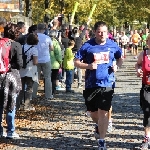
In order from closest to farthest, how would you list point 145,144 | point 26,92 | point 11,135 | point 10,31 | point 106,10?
point 145,144 < point 10,31 < point 11,135 < point 26,92 < point 106,10

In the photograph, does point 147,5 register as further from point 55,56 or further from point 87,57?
point 87,57

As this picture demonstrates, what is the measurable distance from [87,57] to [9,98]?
1412mm

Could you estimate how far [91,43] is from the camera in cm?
704

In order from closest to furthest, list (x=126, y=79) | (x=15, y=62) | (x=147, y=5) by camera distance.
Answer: (x=15, y=62) < (x=126, y=79) < (x=147, y=5)

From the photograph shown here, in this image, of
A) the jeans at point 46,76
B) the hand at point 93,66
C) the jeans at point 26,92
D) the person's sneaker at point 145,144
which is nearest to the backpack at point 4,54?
the hand at point 93,66

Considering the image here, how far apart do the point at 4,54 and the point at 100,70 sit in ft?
4.90

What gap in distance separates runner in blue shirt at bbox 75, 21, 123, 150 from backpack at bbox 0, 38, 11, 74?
1.09m

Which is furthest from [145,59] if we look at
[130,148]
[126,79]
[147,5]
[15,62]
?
[147,5]

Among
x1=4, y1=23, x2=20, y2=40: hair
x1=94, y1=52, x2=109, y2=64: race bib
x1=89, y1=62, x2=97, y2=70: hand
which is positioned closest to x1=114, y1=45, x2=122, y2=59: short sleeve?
x1=94, y1=52, x2=109, y2=64: race bib

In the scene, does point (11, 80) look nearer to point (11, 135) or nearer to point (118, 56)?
point (11, 135)

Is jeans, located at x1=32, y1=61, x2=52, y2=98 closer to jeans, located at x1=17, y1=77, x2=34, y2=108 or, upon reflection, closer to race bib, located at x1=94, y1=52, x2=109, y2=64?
jeans, located at x1=17, y1=77, x2=34, y2=108

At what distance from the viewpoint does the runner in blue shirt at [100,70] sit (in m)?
6.93

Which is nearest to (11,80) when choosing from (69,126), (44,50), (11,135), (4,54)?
(4,54)

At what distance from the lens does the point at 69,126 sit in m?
9.05
